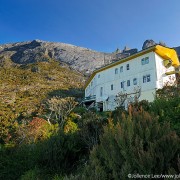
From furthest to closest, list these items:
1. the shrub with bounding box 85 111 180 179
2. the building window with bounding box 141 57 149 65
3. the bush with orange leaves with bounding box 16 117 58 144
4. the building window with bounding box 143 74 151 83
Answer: the building window with bounding box 141 57 149 65
the building window with bounding box 143 74 151 83
the bush with orange leaves with bounding box 16 117 58 144
the shrub with bounding box 85 111 180 179

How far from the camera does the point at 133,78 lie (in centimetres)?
3070

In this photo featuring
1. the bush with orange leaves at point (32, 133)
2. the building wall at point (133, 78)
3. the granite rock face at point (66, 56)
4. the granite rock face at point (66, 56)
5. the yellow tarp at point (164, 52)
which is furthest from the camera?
the granite rock face at point (66, 56)

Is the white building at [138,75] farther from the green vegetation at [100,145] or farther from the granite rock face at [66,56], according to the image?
the granite rock face at [66,56]

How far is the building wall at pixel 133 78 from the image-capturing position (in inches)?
1096

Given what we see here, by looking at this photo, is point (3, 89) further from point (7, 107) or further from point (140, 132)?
point (140, 132)

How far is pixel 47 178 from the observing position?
10391mm

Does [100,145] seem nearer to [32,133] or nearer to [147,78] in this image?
[32,133]

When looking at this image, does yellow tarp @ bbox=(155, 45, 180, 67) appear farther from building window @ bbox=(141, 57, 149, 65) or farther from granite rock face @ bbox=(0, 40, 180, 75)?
granite rock face @ bbox=(0, 40, 180, 75)

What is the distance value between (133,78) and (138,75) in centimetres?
105

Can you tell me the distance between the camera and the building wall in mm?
27828

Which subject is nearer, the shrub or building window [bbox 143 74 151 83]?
the shrub

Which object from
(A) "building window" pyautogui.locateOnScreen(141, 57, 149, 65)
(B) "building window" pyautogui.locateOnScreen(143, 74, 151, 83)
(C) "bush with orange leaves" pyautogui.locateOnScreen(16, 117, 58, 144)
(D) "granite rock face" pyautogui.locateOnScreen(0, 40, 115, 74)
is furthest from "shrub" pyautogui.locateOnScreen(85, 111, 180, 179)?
(D) "granite rock face" pyautogui.locateOnScreen(0, 40, 115, 74)

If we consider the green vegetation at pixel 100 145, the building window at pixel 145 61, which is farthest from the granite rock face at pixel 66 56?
the green vegetation at pixel 100 145

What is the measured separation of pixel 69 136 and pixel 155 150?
836 cm
